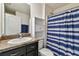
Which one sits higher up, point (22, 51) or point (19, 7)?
point (19, 7)

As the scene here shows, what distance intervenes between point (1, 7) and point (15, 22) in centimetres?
35

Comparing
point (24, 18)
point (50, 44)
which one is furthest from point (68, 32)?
point (24, 18)

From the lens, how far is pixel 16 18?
148 cm

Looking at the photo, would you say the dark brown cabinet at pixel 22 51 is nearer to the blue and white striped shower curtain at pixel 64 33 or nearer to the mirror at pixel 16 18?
the mirror at pixel 16 18

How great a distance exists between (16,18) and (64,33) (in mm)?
1184

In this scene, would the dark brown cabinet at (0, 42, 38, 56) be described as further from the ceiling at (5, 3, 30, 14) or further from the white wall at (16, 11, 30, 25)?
the ceiling at (5, 3, 30, 14)

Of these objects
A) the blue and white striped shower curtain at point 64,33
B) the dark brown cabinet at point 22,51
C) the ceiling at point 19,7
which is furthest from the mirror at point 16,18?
the blue and white striped shower curtain at point 64,33

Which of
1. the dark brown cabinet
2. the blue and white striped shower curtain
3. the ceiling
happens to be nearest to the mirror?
the ceiling

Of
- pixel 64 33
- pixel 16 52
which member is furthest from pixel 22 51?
pixel 64 33

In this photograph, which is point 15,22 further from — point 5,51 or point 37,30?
point 5,51

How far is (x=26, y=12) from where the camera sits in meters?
1.67

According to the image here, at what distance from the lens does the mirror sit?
1373 millimetres

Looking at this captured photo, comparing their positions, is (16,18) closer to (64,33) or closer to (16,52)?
(16,52)

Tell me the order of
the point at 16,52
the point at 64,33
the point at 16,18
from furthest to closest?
the point at 64,33 → the point at 16,18 → the point at 16,52
